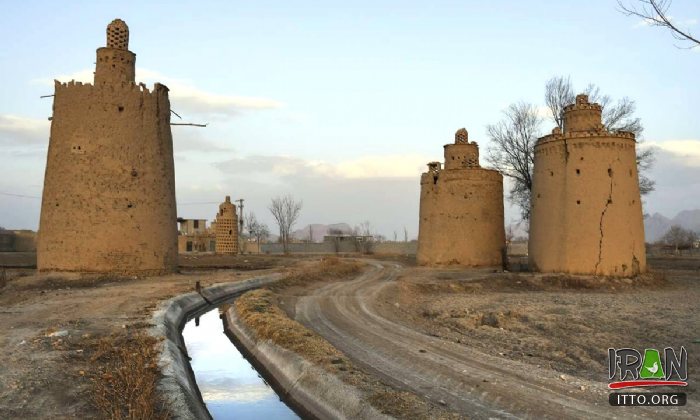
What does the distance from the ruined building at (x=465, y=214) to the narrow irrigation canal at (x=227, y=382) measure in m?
19.6

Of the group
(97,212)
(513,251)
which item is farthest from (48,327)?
(513,251)

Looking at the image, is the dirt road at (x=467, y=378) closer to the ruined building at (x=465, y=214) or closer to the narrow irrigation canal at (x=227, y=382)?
the narrow irrigation canal at (x=227, y=382)

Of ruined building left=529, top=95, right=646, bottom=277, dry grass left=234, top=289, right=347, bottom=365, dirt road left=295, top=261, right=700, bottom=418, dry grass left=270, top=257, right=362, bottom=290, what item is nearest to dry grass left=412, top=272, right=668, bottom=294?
ruined building left=529, top=95, right=646, bottom=277

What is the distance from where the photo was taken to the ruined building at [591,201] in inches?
938

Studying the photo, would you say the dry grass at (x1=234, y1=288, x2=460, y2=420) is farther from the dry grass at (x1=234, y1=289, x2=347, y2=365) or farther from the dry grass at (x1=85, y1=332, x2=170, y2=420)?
the dry grass at (x1=85, y1=332, x2=170, y2=420)

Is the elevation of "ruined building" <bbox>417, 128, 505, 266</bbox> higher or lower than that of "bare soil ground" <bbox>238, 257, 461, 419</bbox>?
higher

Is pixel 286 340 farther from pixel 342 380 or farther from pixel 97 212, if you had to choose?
Result: pixel 97 212

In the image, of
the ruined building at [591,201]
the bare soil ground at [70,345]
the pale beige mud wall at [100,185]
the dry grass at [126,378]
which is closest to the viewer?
the dry grass at [126,378]

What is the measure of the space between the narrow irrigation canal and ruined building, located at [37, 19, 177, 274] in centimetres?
901

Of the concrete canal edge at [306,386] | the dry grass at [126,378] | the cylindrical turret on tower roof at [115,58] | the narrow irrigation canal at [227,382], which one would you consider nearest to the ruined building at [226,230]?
the cylindrical turret on tower roof at [115,58]

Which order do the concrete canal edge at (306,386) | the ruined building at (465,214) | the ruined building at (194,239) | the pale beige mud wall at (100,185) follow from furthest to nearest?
1. the ruined building at (194,239)
2. the ruined building at (465,214)
3. the pale beige mud wall at (100,185)
4. the concrete canal edge at (306,386)

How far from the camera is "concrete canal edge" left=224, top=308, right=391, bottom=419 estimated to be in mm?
7605

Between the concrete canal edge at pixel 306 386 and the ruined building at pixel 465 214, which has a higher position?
the ruined building at pixel 465 214

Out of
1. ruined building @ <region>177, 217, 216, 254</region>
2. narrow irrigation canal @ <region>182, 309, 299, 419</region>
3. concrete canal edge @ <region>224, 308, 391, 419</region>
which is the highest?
ruined building @ <region>177, 217, 216, 254</region>
